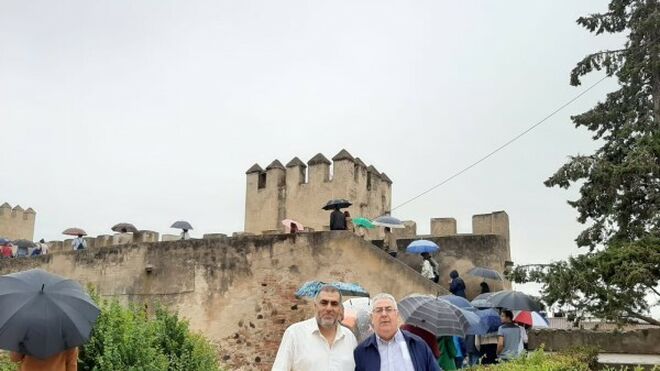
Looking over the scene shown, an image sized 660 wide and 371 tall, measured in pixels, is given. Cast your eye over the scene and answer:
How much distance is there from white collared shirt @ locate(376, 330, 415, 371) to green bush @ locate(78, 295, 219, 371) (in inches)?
115

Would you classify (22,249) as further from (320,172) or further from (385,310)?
(385,310)

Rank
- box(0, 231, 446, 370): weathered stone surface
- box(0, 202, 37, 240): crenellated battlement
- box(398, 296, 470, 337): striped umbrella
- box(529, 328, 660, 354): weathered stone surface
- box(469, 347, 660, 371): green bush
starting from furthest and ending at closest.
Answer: box(0, 202, 37, 240): crenellated battlement → box(0, 231, 446, 370): weathered stone surface → box(529, 328, 660, 354): weathered stone surface → box(398, 296, 470, 337): striped umbrella → box(469, 347, 660, 371): green bush

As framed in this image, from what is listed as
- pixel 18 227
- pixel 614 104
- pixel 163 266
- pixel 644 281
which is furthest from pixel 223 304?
pixel 18 227

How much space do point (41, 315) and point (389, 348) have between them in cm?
248

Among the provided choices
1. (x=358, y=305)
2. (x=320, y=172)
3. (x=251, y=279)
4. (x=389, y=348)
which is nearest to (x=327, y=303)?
(x=389, y=348)

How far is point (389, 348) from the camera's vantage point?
4523 millimetres

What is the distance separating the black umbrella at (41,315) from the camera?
14.5ft

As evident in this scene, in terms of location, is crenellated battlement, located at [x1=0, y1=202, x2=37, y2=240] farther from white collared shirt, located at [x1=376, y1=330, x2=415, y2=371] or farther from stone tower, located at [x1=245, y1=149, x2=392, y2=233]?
white collared shirt, located at [x1=376, y1=330, x2=415, y2=371]

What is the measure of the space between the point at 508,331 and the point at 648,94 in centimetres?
832

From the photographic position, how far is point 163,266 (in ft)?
54.1

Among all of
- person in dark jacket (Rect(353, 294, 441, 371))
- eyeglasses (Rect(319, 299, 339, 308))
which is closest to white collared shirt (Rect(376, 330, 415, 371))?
person in dark jacket (Rect(353, 294, 441, 371))

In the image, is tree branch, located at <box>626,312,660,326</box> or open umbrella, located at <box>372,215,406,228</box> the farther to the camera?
open umbrella, located at <box>372,215,406,228</box>

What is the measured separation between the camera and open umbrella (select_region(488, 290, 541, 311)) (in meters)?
10.6

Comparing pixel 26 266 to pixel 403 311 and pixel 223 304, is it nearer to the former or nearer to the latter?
pixel 223 304
